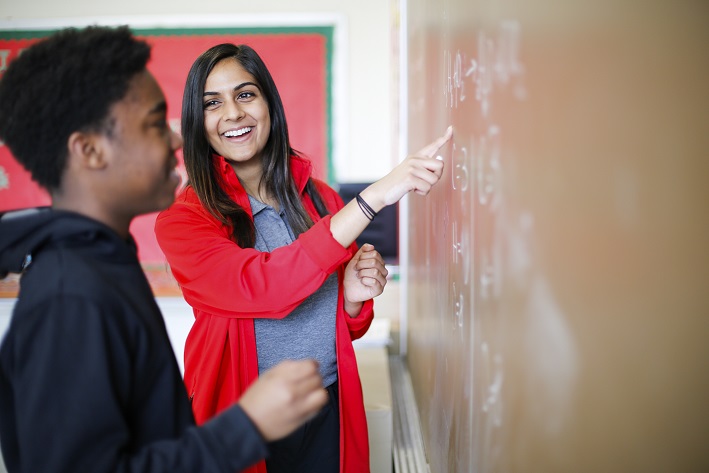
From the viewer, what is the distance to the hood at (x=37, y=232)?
628 mm

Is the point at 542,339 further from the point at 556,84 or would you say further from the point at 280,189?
the point at 280,189

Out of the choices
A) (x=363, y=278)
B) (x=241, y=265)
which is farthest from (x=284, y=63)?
(x=241, y=265)

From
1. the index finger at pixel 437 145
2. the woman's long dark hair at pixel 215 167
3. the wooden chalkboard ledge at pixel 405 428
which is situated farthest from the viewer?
the wooden chalkboard ledge at pixel 405 428

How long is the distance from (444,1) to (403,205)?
53.5 inches

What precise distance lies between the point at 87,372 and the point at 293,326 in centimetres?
68

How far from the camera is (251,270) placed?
1.10 metres

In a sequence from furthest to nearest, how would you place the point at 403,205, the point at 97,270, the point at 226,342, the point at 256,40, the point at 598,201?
the point at 256,40
the point at 403,205
the point at 226,342
the point at 97,270
the point at 598,201

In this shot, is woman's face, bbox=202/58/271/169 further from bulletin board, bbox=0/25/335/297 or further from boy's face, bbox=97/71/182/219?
bulletin board, bbox=0/25/335/297

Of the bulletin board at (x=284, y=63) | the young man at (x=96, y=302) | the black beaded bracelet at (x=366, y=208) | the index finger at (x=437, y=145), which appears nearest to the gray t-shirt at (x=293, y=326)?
the black beaded bracelet at (x=366, y=208)

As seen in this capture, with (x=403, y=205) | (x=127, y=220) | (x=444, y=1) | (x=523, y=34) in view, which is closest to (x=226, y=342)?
(x=127, y=220)

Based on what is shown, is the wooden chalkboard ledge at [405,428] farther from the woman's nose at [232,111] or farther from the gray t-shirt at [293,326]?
the woman's nose at [232,111]

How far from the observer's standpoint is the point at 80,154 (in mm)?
641

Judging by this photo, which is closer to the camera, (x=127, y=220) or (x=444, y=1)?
(x=127, y=220)

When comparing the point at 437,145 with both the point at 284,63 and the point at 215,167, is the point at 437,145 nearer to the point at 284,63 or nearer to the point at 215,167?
the point at 215,167
